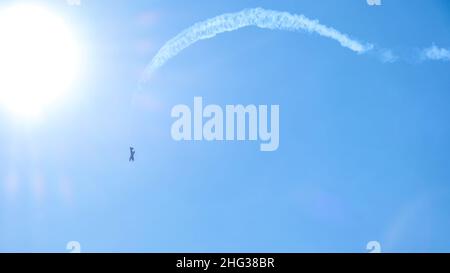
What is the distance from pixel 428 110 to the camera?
204 cm

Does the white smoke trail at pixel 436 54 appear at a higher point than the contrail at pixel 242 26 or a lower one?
lower

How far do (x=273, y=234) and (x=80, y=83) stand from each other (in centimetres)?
75

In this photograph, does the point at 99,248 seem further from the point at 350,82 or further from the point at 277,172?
the point at 350,82

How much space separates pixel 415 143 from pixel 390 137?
79mm

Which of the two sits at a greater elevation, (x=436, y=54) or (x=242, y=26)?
(x=242, y=26)

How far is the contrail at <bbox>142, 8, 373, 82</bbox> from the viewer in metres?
2.04

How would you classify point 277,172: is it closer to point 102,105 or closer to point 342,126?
point 342,126

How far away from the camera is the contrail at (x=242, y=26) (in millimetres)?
2045

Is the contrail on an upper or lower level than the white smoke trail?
upper

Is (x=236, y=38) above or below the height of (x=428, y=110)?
above

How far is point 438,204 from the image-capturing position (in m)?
2.03

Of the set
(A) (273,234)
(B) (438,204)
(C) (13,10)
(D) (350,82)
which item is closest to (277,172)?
(A) (273,234)

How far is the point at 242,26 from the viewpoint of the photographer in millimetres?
2061

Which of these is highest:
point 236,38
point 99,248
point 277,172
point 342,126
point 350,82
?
point 236,38
